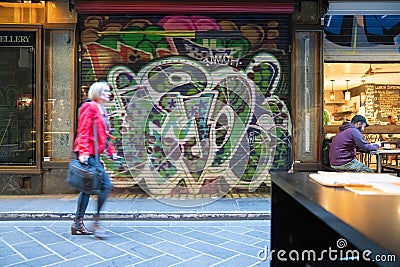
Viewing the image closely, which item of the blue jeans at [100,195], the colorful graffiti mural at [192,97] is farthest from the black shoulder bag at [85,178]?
the colorful graffiti mural at [192,97]

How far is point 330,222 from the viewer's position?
64.8 inches

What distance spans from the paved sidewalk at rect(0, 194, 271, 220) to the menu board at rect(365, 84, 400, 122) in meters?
9.06

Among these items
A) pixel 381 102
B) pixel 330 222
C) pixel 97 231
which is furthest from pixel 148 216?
pixel 381 102

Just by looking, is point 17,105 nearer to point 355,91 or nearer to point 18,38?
point 18,38

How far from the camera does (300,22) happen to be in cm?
810

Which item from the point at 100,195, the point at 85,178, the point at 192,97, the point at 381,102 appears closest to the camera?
the point at 85,178

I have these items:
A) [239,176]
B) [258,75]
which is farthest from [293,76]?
[239,176]

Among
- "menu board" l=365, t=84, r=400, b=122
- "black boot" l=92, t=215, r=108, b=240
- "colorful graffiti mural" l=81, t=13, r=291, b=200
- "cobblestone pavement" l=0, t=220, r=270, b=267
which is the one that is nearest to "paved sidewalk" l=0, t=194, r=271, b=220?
"cobblestone pavement" l=0, t=220, r=270, b=267

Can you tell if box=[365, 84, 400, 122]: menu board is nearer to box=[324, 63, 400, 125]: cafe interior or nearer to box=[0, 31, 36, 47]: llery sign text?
box=[324, 63, 400, 125]: cafe interior

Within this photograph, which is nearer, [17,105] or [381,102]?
[17,105]

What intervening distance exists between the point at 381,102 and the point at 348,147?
889 cm

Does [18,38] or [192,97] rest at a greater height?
[18,38]

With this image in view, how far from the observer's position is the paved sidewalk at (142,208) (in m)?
6.43

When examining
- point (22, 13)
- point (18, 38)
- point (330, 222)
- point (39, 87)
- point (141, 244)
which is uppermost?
point (22, 13)
